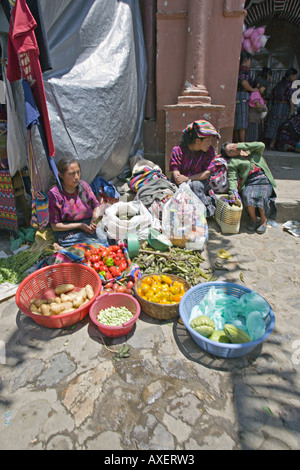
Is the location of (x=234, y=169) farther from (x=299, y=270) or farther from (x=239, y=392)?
(x=239, y=392)

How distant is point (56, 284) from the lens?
3016mm

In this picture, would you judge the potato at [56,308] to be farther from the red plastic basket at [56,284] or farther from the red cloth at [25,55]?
the red cloth at [25,55]

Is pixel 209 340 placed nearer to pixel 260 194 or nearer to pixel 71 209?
pixel 71 209

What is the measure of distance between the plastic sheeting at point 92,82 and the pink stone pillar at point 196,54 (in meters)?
0.98

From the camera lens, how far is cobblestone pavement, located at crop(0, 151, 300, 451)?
5.51 feet

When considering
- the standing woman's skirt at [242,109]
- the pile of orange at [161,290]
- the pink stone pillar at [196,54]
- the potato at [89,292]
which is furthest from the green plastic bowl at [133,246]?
the standing woman's skirt at [242,109]

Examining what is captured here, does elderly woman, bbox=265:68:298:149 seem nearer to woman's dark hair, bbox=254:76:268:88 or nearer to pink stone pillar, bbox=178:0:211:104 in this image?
woman's dark hair, bbox=254:76:268:88

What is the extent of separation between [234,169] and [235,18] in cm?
273

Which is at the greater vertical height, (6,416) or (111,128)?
(111,128)

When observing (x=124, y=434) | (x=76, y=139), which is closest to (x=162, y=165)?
(x=76, y=139)

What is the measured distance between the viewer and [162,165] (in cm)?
562

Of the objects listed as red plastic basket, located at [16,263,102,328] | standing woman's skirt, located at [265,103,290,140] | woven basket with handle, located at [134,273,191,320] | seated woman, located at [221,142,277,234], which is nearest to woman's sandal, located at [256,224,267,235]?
seated woman, located at [221,142,277,234]

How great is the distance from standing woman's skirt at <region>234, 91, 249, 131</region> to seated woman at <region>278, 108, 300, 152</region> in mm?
1889

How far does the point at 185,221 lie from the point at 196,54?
124 inches
